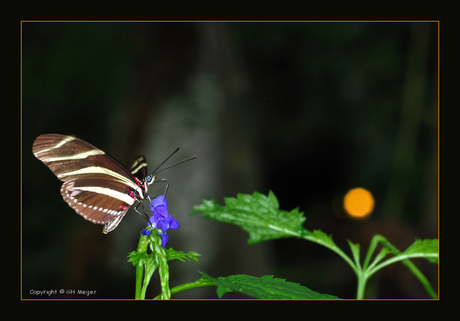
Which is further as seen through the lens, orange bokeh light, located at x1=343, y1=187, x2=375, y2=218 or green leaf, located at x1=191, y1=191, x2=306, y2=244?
orange bokeh light, located at x1=343, y1=187, x2=375, y2=218

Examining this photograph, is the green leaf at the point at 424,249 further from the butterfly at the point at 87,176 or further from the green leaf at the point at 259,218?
the butterfly at the point at 87,176

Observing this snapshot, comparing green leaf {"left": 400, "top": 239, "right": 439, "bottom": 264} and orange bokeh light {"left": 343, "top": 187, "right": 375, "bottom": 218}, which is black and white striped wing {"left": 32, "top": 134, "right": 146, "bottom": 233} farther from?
orange bokeh light {"left": 343, "top": 187, "right": 375, "bottom": 218}

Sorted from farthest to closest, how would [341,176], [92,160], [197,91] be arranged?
1. [341,176]
2. [197,91]
3. [92,160]

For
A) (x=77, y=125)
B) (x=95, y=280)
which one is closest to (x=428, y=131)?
(x=95, y=280)

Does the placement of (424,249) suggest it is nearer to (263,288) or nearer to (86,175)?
(263,288)

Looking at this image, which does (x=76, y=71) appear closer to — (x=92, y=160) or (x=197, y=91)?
(x=197, y=91)

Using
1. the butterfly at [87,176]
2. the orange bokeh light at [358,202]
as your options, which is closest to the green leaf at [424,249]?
the butterfly at [87,176]

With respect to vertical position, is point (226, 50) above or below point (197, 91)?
above

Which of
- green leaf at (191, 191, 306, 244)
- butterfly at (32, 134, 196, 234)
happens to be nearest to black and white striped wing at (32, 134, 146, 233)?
butterfly at (32, 134, 196, 234)
